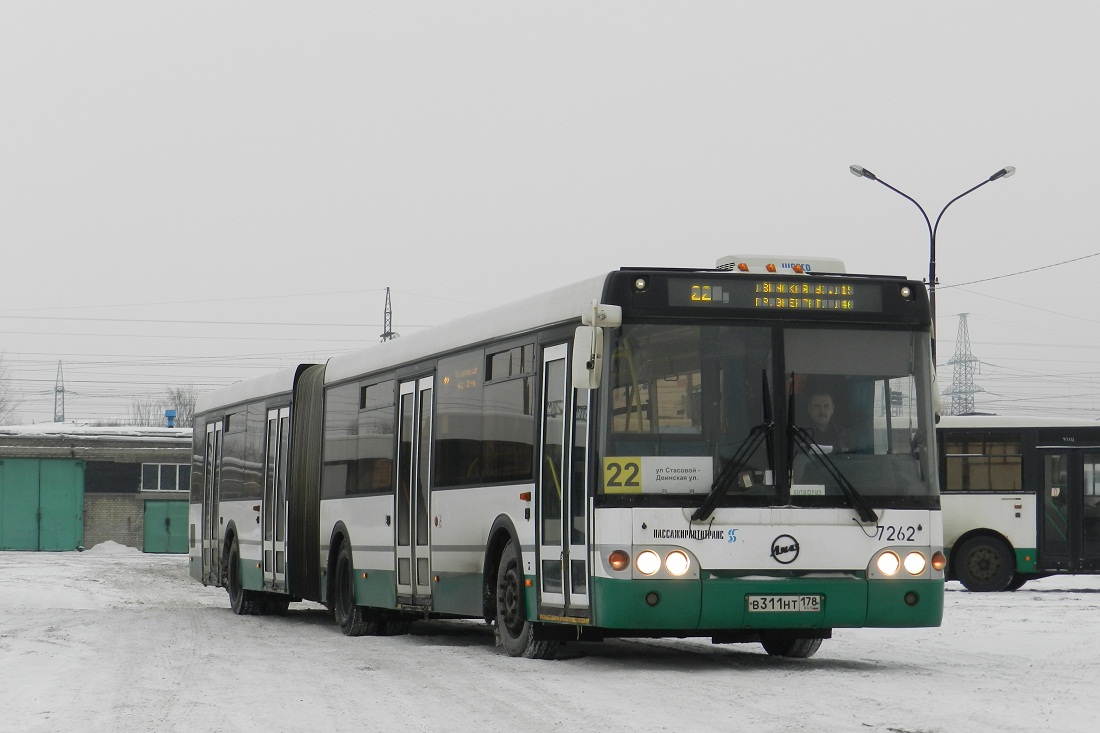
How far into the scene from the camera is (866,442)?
12.7 m

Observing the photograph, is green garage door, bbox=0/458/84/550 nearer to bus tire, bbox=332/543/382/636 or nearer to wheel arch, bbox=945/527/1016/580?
wheel arch, bbox=945/527/1016/580

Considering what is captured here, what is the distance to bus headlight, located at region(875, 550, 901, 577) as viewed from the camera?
1266 centimetres

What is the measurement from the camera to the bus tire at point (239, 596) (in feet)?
78.1

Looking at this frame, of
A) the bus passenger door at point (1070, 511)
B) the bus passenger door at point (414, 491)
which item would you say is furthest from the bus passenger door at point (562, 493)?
the bus passenger door at point (1070, 511)

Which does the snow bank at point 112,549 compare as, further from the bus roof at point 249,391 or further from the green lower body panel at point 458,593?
the green lower body panel at point 458,593

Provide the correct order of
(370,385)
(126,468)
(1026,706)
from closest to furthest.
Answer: (1026,706) → (370,385) → (126,468)

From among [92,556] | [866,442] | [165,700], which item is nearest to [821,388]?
[866,442]

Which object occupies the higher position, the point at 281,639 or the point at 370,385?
the point at 370,385

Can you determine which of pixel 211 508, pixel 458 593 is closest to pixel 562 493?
pixel 458 593

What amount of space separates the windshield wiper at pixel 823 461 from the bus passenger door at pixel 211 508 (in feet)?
46.8

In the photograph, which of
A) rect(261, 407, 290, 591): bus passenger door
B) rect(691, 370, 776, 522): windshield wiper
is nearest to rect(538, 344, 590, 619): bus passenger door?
rect(691, 370, 776, 522): windshield wiper

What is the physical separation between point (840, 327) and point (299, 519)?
9.87 metres

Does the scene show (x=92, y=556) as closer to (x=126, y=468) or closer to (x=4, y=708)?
(x=126, y=468)

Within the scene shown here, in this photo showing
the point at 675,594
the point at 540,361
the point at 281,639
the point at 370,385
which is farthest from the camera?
the point at 370,385
